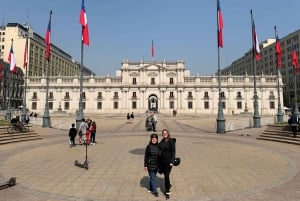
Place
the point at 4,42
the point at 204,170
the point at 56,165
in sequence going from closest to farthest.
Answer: the point at 204,170 → the point at 56,165 → the point at 4,42

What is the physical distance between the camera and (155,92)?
79375mm

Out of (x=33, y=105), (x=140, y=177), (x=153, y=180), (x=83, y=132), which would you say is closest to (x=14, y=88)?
(x=33, y=105)

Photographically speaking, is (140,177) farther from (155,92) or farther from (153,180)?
(155,92)

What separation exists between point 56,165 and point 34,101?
256ft

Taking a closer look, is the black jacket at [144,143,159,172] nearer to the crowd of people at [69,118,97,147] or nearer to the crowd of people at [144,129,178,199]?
the crowd of people at [144,129,178,199]

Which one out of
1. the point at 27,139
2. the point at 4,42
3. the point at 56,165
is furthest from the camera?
the point at 4,42

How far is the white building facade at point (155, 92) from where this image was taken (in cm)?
7844

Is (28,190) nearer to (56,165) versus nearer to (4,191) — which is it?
(4,191)

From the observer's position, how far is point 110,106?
3142 inches

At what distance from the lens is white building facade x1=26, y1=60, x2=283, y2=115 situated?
257 ft

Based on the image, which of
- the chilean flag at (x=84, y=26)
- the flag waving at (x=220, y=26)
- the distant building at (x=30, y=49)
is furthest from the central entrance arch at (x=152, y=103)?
the chilean flag at (x=84, y=26)

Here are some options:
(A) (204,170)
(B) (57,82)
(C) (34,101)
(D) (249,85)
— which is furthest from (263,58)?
(A) (204,170)

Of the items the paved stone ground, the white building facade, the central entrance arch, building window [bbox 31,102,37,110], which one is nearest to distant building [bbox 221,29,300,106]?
the white building facade

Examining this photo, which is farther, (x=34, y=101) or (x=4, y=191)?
(x=34, y=101)
